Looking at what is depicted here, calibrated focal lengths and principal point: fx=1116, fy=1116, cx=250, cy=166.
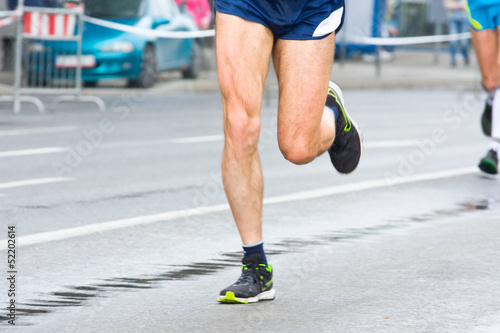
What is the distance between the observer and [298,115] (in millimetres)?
4590

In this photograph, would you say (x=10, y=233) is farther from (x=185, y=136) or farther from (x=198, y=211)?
(x=185, y=136)

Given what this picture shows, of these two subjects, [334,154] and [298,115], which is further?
[334,154]

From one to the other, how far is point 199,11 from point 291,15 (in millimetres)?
15498

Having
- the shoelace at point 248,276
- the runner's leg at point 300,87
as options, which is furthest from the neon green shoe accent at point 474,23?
the shoelace at point 248,276

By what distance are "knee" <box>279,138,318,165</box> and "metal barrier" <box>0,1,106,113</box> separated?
29.5ft

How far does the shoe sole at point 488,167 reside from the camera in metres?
8.16

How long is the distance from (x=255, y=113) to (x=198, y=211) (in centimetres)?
223

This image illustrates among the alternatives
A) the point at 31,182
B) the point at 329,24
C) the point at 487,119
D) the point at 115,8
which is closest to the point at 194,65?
the point at 115,8

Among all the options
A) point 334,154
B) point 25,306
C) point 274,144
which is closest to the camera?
point 25,306

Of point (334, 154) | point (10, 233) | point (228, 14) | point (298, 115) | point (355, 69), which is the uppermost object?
point (228, 14)

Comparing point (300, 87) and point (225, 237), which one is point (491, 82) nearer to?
point (225, 237)

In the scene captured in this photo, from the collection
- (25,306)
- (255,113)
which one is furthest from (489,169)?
(25,306)

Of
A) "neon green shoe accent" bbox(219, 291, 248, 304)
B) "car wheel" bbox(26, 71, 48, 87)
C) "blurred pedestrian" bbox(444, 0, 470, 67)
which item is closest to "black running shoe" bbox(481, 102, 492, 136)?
"neon green shoe accent" bbox(219, 291, 248, 304)

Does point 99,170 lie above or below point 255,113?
below
